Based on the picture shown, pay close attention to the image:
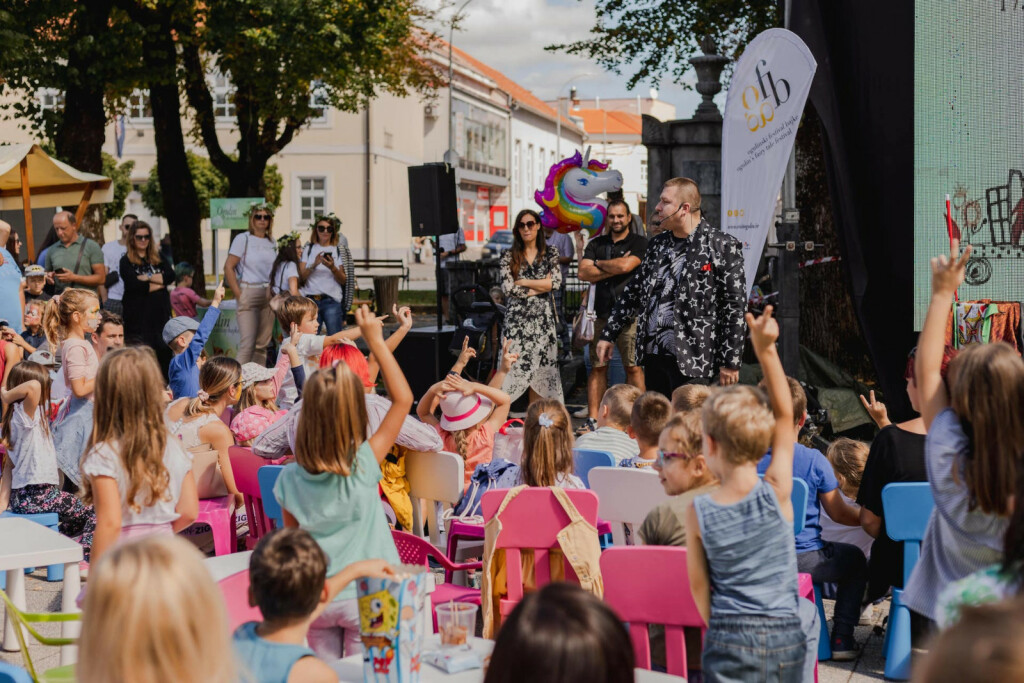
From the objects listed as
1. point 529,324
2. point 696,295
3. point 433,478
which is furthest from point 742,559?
point 529,324

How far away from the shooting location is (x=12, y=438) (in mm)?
5707

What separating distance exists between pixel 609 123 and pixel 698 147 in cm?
9722

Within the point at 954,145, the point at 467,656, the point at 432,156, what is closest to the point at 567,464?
the point at 467,656

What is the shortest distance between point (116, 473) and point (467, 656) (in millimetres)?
1563

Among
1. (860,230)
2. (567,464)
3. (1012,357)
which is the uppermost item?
(860,230)

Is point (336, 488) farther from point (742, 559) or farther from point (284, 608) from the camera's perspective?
point (742, 559)

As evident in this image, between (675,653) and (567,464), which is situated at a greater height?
(567,464)

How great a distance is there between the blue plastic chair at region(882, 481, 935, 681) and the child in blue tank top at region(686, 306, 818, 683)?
131 cm

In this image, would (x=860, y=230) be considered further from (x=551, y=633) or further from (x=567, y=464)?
(x=551, y=633)

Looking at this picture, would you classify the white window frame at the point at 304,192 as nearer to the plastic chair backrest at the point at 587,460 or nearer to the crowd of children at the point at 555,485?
the crowd of children at the point at 555,485

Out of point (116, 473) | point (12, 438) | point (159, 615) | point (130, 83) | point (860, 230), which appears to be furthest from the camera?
point (130, 83)

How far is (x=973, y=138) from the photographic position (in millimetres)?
6891

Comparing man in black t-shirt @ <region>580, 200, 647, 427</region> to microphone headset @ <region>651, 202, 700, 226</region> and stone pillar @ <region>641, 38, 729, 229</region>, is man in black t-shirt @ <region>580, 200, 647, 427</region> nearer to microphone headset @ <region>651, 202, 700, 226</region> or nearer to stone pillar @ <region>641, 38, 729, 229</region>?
microphone headset @ <region>651, 202, 700, 226</region>

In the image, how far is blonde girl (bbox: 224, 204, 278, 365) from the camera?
→ 11.3 metres
